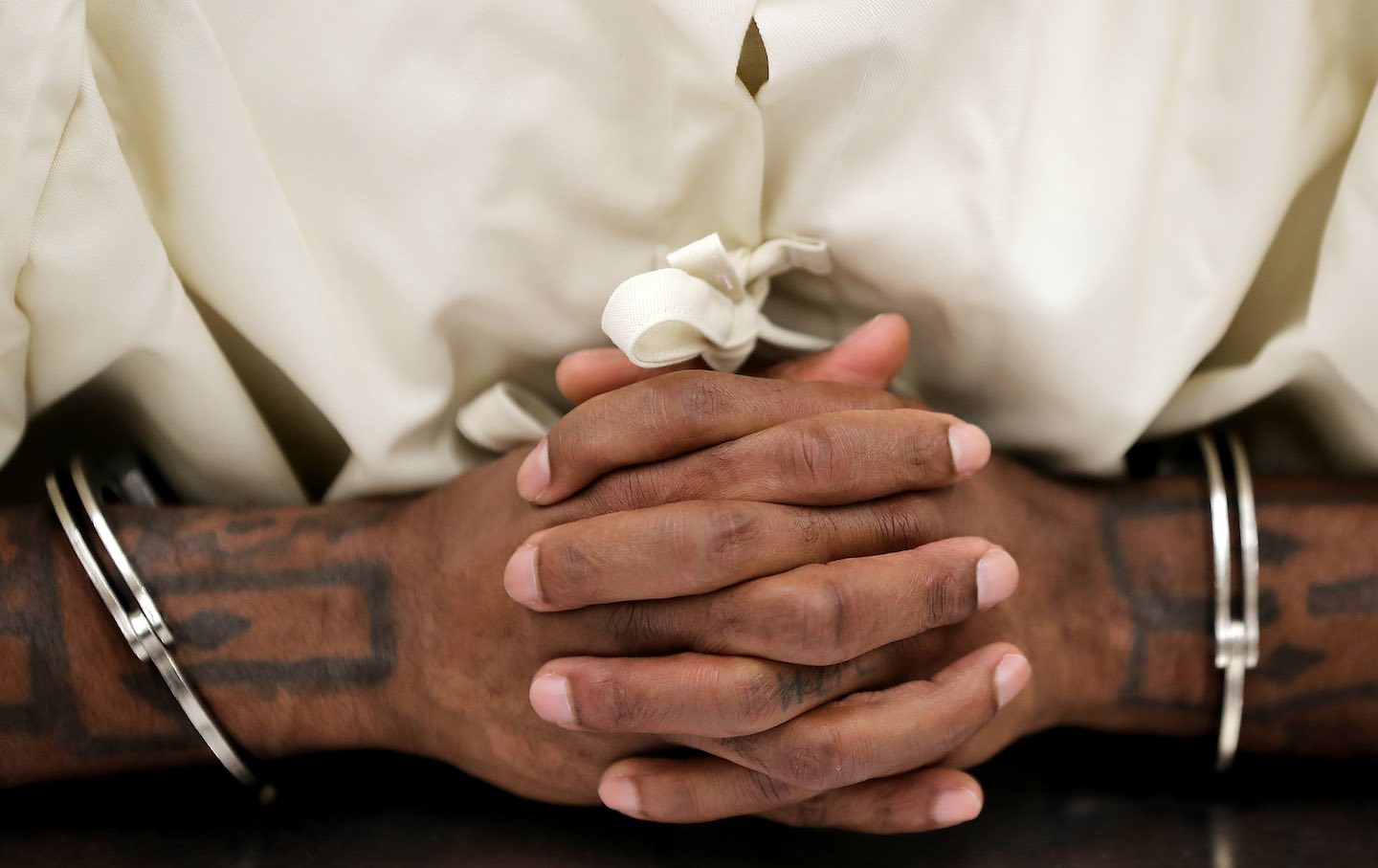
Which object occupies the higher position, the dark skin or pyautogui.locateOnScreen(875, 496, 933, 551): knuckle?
pyautogui.locateOnScreen(875, 496, 933, 551): knuckle

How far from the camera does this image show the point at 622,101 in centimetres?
55

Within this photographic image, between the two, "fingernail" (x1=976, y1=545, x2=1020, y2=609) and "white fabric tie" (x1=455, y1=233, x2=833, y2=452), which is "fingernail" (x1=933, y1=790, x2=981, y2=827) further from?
"white fabric tie" (x1=455, y1=233, x2=833, y2=452)

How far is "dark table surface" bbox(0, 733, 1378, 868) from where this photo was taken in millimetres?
539

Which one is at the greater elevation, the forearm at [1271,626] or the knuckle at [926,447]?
the knuckle at [926,447]

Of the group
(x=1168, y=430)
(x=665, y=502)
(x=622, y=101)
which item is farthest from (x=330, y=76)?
(x=1168, y=430)

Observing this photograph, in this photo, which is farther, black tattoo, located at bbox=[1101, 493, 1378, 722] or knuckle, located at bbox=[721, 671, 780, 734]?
black tattoo, located at bbox=[1101, 493, 1378, 722]

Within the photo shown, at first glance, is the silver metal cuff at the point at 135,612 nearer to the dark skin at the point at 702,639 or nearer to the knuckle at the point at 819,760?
the dark skin at the point at 702,639

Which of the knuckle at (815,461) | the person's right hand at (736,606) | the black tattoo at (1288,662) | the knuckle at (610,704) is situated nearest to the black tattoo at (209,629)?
the person's right hand at (736,606)

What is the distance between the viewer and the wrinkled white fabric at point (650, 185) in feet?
1.71

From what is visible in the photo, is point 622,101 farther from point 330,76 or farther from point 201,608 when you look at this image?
point 201,608

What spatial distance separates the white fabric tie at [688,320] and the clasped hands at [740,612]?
2cm

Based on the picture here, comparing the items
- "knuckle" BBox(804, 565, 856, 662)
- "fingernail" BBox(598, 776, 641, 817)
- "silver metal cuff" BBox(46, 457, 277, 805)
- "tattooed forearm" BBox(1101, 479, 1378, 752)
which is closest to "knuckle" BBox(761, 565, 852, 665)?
"knuckle" BBox(804, 565, 856, 662)

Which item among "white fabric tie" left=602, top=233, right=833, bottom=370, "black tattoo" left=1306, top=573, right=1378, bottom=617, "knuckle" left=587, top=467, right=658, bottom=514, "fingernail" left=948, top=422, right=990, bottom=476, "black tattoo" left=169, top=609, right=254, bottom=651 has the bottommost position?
"black tattoo" left=169, top=609, right=254, bottom=651

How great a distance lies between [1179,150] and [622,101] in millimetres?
296
